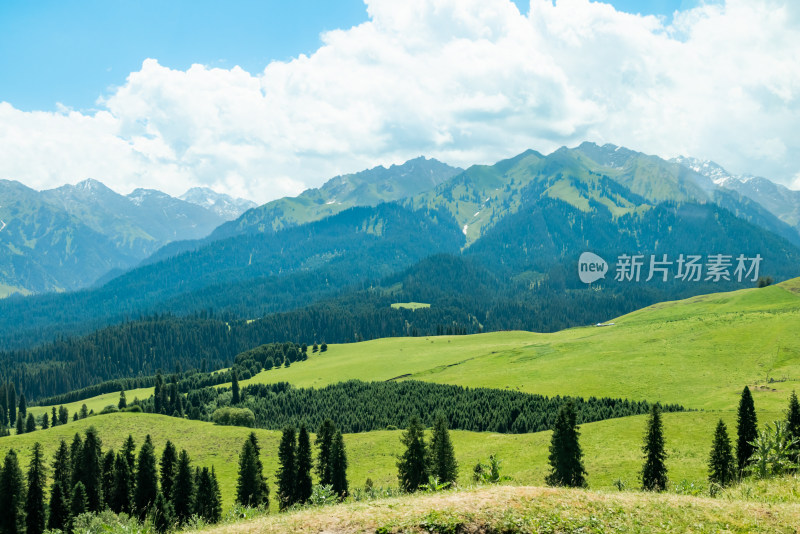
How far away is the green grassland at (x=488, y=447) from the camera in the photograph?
231ft

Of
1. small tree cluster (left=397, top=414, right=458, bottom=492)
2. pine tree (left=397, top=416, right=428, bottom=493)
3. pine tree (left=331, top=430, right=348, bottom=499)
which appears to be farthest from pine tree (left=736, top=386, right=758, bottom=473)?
pine tree (left=331, top=430, right=348, bottom=499)

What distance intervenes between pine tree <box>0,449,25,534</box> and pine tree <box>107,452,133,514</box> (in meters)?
10.8

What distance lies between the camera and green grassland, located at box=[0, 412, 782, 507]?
70.4 m

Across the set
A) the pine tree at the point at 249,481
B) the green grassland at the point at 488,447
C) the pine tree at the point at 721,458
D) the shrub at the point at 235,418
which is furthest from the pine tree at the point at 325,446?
the shrub at the point at 235,418

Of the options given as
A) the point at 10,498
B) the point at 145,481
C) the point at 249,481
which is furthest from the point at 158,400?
the point at 249,481

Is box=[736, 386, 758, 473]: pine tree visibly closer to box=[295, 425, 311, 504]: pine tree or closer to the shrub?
box=[295, 425, 311, 504]: pine tree

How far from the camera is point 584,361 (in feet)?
502

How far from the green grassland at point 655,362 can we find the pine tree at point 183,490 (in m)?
89.9

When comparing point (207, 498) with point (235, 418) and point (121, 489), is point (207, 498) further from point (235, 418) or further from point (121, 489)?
point (235, 418)

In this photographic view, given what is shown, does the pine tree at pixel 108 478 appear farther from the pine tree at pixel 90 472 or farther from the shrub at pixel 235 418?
the shrub at pixel 235 418

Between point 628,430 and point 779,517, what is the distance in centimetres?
6891

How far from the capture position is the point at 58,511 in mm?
67438

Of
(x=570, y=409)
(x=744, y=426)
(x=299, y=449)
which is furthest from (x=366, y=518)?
(x=744, y=426)

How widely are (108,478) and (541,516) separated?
256 ft
